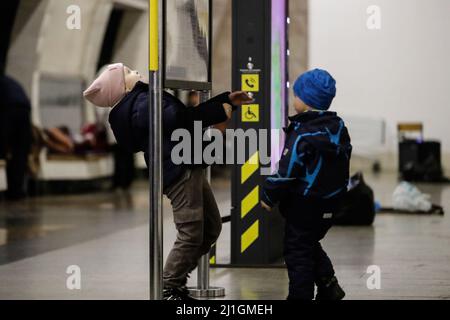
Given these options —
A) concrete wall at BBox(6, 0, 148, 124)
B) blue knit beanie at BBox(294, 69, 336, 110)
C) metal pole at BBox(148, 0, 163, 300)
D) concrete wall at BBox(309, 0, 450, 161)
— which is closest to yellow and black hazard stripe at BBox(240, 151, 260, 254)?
blue knit beanie at BBox(294, 69, 336, 110)

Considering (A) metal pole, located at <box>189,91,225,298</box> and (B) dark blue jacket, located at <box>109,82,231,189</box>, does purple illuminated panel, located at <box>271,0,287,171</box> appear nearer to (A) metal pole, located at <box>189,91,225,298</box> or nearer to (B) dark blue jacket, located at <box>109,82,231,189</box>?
(A) metal pole, located at <box>189,91,225,298</box>

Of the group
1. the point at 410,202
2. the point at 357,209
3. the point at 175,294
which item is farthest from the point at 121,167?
the point at 175,294

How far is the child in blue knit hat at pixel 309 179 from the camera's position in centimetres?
568

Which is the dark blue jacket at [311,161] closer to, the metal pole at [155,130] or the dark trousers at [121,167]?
the metal pole at [155,130]

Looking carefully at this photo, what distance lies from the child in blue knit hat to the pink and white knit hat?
39.1 inches

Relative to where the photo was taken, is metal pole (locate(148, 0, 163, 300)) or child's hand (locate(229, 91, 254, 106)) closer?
metal pole (locate(148, 0, 163, 300))

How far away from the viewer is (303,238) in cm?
575

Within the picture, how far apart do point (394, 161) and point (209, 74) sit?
68.9 ft

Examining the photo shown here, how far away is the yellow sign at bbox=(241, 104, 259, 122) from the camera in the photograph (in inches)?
331

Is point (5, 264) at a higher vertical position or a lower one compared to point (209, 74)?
lower

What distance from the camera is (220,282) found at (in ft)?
25.2

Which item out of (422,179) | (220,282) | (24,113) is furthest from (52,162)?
(220,282)

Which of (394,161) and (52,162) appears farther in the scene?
(394,161)

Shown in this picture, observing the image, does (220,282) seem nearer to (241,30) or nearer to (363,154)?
(241,30)
